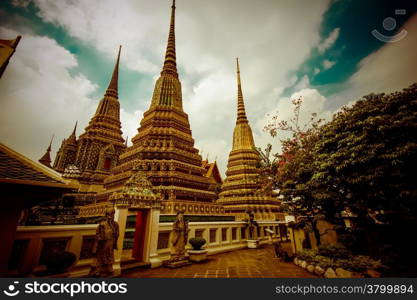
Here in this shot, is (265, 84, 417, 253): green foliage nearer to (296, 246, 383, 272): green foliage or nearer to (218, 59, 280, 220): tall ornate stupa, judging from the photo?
(296, 246, 383, 272): green foliage

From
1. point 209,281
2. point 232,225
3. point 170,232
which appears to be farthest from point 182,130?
point 209,281

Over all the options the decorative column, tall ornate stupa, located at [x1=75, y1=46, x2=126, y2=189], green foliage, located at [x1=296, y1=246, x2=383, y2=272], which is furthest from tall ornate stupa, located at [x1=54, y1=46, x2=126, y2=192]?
green foliage, located at [x1=296, y1=246, x2=383, y2=272]

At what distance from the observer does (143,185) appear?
7.84 meters

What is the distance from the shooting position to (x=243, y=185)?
19.7 meters

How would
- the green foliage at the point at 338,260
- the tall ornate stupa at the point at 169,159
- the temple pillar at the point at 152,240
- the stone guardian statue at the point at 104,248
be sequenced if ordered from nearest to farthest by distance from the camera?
the stone guardian statue at the point at 104,248
the green foliage at the point at 338,260
the temple pillar at the point at 152,240
the tall ornate stupa at the point at 169,159

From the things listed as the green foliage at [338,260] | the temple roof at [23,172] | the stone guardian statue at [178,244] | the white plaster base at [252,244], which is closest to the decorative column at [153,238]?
the stone guardian statue at [178,244]

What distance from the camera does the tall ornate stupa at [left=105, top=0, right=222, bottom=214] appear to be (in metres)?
13.6

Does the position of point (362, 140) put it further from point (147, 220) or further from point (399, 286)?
point (147, 220)

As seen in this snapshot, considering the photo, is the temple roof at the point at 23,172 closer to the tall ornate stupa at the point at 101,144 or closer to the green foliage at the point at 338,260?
the green foliage at the point at 338,260

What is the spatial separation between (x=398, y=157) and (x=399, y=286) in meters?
3.68

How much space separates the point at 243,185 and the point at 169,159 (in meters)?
9.00

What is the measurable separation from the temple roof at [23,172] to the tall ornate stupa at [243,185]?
45.2 feet

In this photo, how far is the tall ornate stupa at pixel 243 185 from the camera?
18375 mm

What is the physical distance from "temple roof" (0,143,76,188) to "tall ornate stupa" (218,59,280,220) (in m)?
13.8
